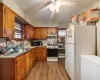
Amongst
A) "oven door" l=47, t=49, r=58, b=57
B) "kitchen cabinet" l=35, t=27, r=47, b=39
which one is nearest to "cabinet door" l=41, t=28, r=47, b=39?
"kitchen cabinet" l=35, t=27, r=47, b=39

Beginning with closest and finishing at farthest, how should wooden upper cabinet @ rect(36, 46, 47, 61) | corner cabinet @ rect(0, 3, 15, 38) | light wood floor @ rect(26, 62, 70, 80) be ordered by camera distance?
corner cabinet @ rect(0, 3, 15, 38)
light wood floor @ rect(26, 62, 70, 80)
wooden upper cabinet @ rect(36, 46, 47, 61)

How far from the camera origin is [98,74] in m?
2.13

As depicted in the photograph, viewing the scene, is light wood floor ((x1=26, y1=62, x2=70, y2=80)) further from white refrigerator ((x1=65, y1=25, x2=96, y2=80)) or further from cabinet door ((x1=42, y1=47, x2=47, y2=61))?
cabinet door ((x1=42, y1=47, x2=47, y2=61))

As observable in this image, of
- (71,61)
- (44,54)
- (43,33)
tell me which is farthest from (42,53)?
(71,61)

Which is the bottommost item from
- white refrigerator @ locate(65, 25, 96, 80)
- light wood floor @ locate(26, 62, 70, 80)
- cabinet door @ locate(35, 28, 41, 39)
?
light wood floor @ locate(26, 62, 70, 80)

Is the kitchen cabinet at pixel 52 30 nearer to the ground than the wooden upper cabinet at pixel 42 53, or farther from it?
farther from it

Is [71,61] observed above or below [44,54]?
above

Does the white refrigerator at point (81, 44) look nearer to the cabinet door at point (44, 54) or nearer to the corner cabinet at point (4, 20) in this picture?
the corner cabinet at point (4, 20)

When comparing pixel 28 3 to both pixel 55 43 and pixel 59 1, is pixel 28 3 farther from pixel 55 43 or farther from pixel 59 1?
pixel 55 43

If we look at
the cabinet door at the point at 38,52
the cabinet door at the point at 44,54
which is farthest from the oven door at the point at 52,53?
the cabinet door at the point at 38,52

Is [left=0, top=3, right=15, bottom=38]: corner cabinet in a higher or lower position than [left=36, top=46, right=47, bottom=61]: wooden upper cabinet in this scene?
higher

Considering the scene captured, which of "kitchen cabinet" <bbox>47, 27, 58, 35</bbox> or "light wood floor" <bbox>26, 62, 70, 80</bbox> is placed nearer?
"light wood floor" <bbox>26, 62, 70, 80</bbox>

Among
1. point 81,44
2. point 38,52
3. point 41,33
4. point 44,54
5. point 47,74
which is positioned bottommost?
point 47,74

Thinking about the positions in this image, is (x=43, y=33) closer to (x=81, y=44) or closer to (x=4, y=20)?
(x=81, y=44)
